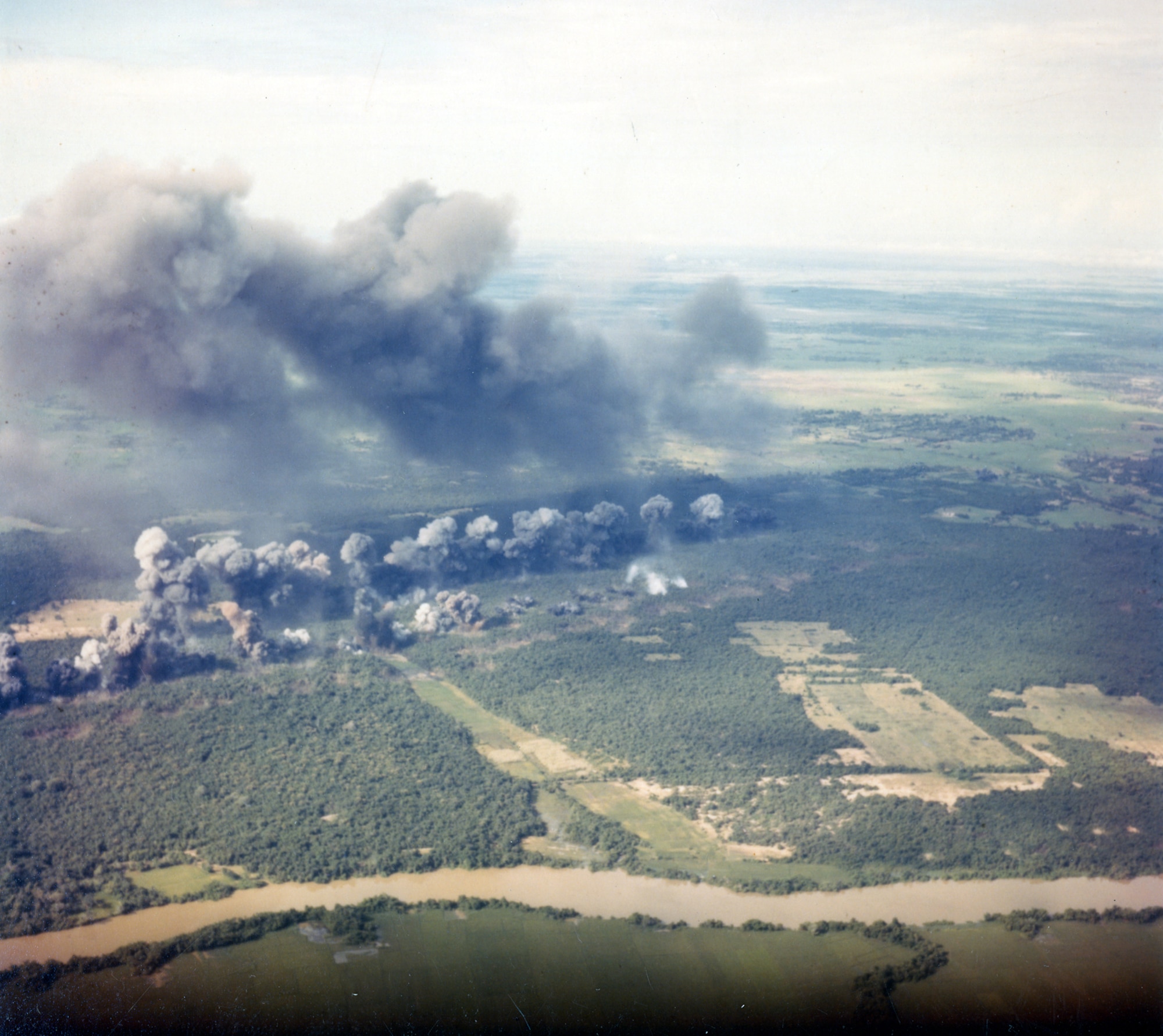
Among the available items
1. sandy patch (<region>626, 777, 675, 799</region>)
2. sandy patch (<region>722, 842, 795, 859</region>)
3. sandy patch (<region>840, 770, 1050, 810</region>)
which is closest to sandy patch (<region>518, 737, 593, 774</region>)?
sandy patch (<region>626, 777, 675, 799</region>)

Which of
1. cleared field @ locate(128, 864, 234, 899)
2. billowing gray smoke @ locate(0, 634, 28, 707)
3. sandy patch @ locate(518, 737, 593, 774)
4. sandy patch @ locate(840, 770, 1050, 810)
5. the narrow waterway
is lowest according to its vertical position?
the narrow waterway

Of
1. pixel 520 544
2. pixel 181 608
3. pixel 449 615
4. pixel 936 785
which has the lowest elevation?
pixel 936 785

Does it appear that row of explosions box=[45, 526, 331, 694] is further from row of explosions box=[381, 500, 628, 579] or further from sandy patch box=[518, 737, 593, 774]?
sandy patch box=[518, 737, 593, 774]

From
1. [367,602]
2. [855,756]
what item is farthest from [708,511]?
[855,756]

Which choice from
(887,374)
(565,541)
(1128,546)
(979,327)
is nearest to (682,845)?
(565,541)

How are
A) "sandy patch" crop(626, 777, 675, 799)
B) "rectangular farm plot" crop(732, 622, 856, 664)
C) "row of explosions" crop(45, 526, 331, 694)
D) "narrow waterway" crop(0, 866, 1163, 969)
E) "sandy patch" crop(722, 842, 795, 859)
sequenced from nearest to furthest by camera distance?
"narrow waterway" crop(0, 866, 1163, 969)
"sandy patch" crop(722, 842, 795, 859)
"sandy patch" crop(626, 777, 675, 799)
"row of explosions" crop(45, 526, 331, 694)
"rectangular farm plot" crop(732, 622, 856, 664)

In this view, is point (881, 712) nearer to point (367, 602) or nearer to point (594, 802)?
point (594, 802)

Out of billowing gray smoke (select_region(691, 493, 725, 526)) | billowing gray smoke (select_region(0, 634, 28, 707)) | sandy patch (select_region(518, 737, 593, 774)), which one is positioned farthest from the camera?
billowing gray smoke (select_region(691, 493, 725, 526))
